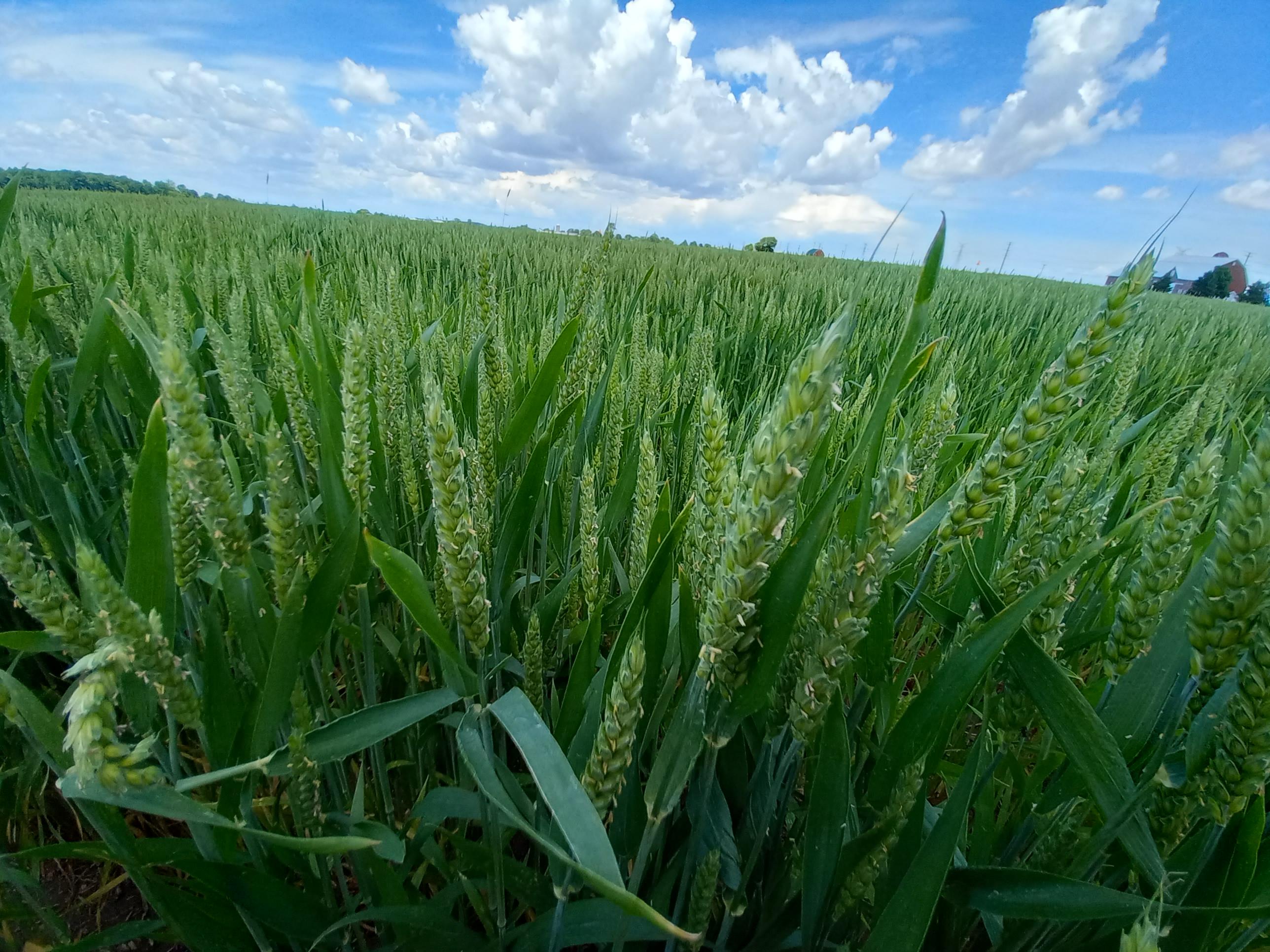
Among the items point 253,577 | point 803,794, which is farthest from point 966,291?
point 253,577

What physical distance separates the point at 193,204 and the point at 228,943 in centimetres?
1317

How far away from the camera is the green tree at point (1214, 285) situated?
24016 millimetres

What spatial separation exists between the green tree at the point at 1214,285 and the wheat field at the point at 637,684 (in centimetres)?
3113

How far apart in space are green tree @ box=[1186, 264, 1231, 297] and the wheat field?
3113 centimetres

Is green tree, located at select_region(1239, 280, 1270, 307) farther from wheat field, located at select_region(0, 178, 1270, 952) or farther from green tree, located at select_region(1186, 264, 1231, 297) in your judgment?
wheat field, located at select_region(0, 178, 1270, 952)

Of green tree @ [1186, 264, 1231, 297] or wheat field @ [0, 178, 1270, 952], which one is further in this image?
green tree @ [1186, 264, 1231, 297]

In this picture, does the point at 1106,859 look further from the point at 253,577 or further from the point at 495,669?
the point at 253,577

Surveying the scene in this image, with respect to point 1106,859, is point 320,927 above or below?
below

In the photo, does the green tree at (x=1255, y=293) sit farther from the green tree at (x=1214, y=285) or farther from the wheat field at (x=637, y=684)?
the wheat field at (x=637, y=684)

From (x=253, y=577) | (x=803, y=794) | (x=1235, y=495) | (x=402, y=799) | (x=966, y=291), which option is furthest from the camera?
(x=966, y=291)

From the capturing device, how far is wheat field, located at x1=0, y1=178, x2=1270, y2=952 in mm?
394

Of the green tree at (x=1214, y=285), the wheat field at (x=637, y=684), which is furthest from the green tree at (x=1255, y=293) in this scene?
the wheat field at (x=637, y=684)

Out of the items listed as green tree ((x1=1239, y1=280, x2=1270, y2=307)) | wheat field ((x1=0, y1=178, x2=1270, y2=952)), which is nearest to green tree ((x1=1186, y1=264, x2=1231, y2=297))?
green tree ((x1=1239, y1=280, x2=1270, y2=307))

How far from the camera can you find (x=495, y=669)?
2.06ft
